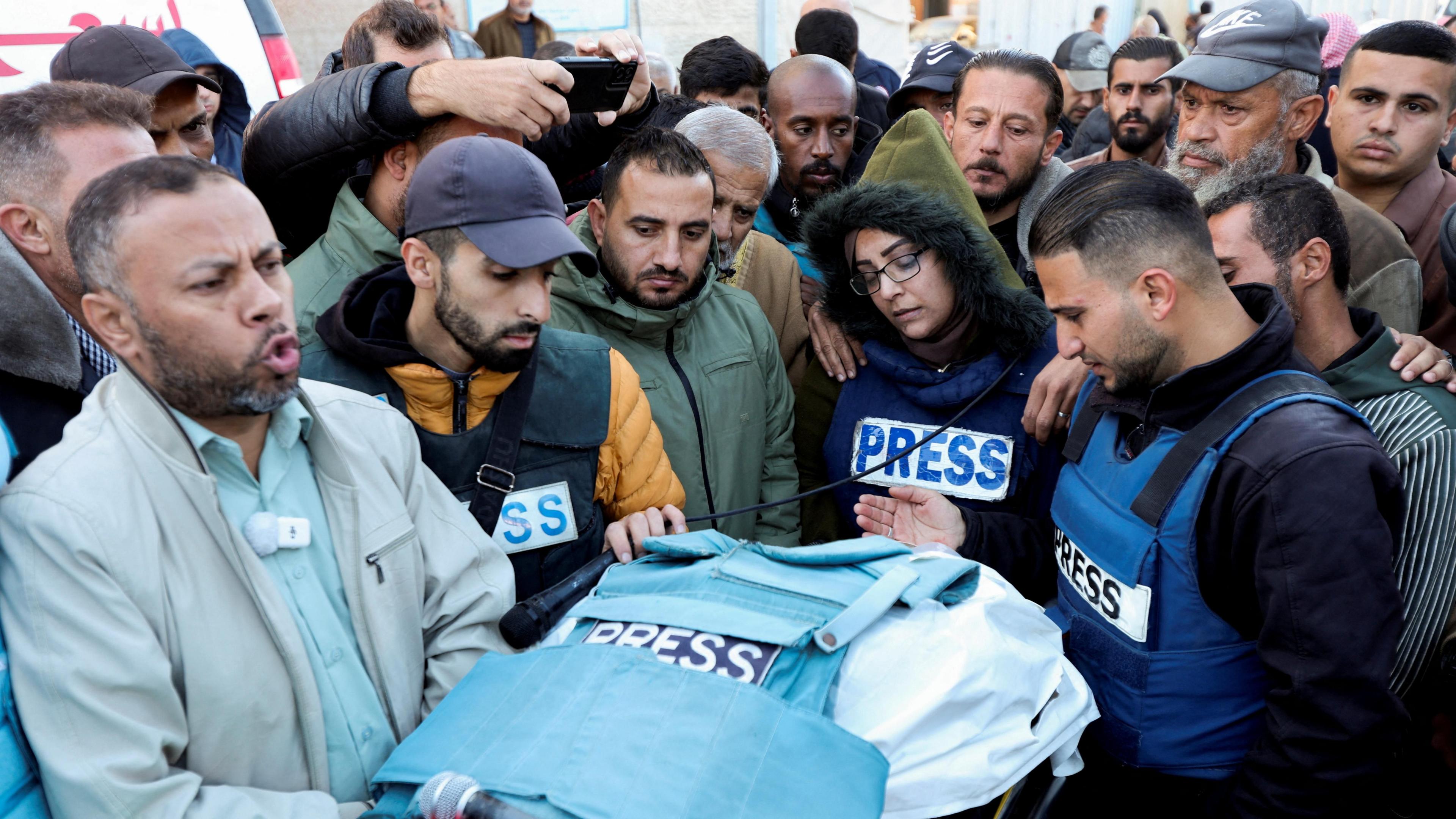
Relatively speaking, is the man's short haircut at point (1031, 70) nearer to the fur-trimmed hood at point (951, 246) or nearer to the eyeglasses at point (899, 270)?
the fur-trimmed hood at point (951, 246)

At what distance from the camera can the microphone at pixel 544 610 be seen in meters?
1.78

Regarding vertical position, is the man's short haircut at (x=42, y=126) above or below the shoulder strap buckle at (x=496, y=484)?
above

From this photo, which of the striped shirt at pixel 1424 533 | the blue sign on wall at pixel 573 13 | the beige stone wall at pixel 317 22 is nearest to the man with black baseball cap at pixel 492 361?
the striped shirt at pixel 1424 533

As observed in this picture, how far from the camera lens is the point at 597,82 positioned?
285 cm

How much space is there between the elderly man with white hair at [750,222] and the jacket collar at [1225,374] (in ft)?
4.82

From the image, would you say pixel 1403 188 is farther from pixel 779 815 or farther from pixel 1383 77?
pixel 779 815

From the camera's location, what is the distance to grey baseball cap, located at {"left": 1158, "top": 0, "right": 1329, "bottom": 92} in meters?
3.47

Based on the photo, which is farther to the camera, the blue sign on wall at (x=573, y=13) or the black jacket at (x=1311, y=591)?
the blue sign on wall at (x=573, y=13)

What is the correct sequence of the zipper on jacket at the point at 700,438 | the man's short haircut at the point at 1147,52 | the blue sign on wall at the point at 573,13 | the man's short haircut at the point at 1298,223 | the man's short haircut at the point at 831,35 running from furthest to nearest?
the blue sign on wall at the point at 573,13
the man's short haircut at the point at 831,35
the man's short haircut at the point at 1147,52
the zipper on jacket at the point at 700,438
the man's short haircut at the point at 1298,223

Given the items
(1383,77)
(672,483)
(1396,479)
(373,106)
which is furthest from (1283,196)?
(373,106)

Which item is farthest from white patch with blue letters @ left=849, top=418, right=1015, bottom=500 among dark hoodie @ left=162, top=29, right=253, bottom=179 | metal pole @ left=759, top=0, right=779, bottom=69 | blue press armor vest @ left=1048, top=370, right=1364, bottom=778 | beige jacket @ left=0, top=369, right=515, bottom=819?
metal pole @ left=759, top=0, right=779, bottom=69

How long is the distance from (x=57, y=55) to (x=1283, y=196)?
12.7ft

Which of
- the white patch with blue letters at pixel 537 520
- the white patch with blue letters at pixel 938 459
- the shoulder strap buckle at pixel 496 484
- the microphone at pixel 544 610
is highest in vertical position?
the shoulder strap buckle at pixel 496 484

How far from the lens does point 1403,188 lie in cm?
343
